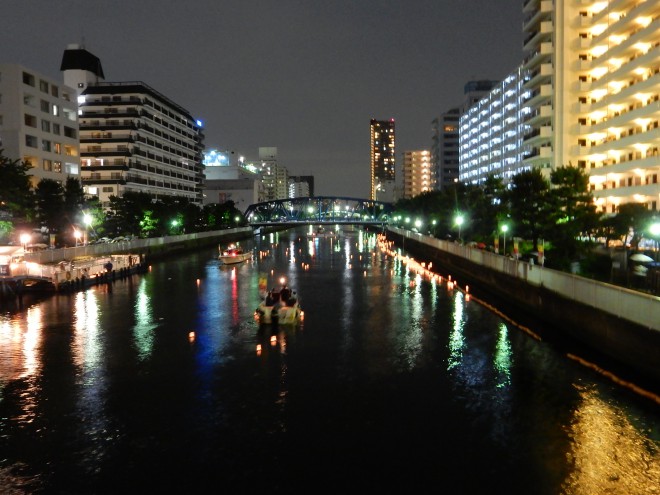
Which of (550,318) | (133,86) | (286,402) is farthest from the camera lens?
(133,86)

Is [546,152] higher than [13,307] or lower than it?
higher

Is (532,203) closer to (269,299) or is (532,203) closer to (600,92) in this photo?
(269,299)

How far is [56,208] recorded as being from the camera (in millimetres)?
53625

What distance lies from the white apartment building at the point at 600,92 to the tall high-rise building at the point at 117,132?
2343 inches

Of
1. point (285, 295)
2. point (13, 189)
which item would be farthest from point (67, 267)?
point (285, 295)

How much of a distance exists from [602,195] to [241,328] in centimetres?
4089

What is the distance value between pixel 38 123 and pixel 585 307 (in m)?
57.5

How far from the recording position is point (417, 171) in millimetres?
192250

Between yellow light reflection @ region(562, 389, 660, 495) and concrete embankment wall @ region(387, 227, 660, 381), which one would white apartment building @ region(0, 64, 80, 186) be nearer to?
concrete embankment wall @ region(387, 227, 660, 381)

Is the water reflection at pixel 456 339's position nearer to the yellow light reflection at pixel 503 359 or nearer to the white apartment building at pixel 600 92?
the yellow light reflection at pixel 503 359

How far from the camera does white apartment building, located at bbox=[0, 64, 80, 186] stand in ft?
192

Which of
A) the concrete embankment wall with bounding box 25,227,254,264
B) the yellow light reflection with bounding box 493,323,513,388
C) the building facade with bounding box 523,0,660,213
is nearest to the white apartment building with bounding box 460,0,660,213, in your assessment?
the building facade with bounding box 523,0,660,213

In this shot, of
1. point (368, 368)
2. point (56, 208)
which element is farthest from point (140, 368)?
point (56, 208)

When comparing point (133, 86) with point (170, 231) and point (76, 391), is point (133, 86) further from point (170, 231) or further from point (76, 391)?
point (76, 391)
